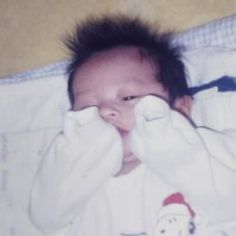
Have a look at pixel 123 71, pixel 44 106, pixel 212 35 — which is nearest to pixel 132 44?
pixel 123 71

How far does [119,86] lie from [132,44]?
144 mm

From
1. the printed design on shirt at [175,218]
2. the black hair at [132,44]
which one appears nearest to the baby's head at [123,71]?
the black hair at [132,44]

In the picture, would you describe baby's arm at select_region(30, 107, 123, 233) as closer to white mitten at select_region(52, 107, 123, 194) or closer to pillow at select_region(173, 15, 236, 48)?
white mitten at select_region(52, 107, 123, 194)

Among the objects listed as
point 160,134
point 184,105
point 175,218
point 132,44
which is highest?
point 132,44

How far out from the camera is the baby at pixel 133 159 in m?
0.96

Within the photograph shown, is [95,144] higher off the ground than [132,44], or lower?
lower

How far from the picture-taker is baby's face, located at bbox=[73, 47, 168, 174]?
1070 mm

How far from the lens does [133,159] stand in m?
1.09

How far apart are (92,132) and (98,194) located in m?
0.14

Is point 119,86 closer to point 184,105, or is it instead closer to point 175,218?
point 184,105

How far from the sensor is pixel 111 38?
4.04 ft

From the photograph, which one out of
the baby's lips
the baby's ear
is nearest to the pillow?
the baby's ear

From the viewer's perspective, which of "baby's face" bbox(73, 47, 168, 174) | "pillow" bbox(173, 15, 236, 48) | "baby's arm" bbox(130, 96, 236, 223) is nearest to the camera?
"baby's arm" bbox(130, 96, 236, 223)

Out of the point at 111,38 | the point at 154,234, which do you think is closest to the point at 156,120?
the point at 154,234
